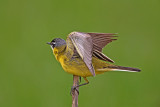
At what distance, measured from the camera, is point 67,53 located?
7.87m

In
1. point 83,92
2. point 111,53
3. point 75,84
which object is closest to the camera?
point 75,84

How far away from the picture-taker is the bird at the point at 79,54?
24.7 ft

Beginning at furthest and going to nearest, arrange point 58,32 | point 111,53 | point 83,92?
point 58,32, point 111,53, point 83,92

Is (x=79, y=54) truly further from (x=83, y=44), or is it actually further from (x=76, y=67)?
(x=76, y=67)

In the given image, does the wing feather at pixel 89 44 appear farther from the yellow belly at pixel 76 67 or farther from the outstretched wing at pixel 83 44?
the yellow belly at pixel 76 67

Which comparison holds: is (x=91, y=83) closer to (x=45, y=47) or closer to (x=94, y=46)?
(x=45, y=47)

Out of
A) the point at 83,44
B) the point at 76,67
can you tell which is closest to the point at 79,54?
the point at 83,44

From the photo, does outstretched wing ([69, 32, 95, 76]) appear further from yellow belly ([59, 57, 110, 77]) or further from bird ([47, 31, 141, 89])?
yellow belly ([59, 57, 110, 77])

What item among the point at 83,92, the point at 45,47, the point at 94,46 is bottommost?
the point at 83,92

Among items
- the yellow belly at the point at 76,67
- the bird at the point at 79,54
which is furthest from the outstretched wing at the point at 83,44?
the yellow belly at the point at 76,67

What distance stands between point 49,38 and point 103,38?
14.6 feet

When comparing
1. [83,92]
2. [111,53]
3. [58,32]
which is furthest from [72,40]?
[58,32]

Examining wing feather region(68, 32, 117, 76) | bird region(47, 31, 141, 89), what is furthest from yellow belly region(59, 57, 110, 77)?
wing feather region(68, 32, 117, 76)

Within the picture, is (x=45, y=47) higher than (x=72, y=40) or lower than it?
lower
